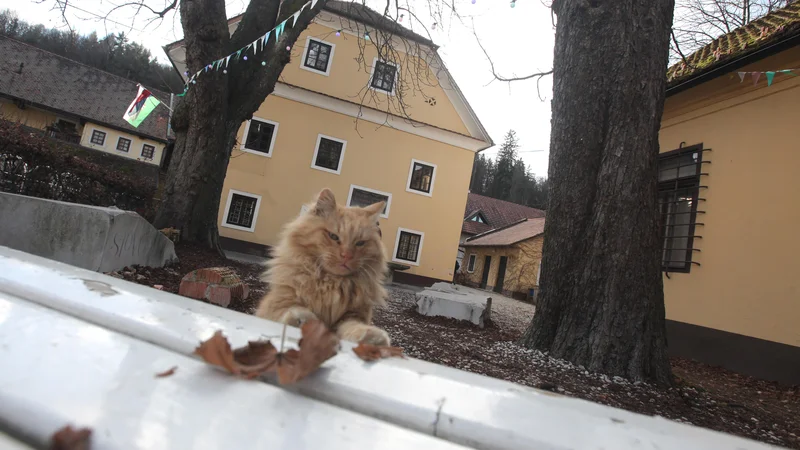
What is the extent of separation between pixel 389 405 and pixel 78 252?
4395mm

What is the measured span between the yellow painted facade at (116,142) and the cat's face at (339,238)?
38.3 m

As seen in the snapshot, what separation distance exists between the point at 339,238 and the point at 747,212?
7.28 m

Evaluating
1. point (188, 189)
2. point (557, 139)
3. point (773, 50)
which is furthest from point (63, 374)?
point (773, 50)

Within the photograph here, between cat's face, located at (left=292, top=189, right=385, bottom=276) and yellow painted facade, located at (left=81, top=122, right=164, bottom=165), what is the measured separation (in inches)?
1508

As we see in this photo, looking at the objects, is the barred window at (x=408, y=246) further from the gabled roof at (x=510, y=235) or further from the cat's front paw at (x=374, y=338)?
the cat's front paw at (x=374, y=338)

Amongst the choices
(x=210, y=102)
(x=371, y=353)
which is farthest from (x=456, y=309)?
(x=371, y=353)

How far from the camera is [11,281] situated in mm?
795

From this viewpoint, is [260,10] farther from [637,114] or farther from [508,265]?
[508,265]

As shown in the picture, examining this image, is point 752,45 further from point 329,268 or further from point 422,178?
point 422,178

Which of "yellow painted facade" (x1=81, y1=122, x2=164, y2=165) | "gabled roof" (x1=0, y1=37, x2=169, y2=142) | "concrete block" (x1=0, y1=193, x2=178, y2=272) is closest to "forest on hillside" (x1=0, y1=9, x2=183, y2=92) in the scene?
"gabled roof" (x1=0, y1=37, x2=169, y2=142)

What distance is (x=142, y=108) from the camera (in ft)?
40.1

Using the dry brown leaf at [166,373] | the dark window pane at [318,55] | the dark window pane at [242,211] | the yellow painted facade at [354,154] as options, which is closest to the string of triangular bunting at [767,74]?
the dry brown leaf at [166,373]

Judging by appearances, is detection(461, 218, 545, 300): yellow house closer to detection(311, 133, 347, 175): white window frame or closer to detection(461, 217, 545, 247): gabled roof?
detection(461, 217, 545, 247): gabled roof

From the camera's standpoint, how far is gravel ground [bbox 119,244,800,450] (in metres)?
2.96
